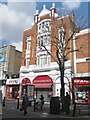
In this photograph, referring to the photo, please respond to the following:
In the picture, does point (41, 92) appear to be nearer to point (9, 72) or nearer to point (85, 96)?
point (85, 96)

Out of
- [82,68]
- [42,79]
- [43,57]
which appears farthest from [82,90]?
[43,57]

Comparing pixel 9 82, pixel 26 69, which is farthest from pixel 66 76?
pixel 9 82

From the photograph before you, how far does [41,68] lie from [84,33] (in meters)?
10.4

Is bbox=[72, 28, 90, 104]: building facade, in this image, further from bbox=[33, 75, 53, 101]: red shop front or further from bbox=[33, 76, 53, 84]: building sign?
bbox=[33, 76, 53, 84]: building sign

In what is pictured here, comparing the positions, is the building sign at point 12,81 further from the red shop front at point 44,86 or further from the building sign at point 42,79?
the red shop front at point 44,86

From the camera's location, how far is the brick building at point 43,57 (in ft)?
140

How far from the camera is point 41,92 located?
46000 mm

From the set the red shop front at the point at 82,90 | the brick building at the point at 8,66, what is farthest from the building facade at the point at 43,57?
the brick building at the point at 8,66

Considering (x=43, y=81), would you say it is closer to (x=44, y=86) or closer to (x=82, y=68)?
(x=44, y=86)

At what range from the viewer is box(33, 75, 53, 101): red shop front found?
4412 centimetres

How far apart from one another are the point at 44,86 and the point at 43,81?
1.26m

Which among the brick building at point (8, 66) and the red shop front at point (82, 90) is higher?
the brick building at point (8, 66)

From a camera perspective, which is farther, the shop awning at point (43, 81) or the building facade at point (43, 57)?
the shop awning at point (43, 81)

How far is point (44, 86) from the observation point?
4462 centimetres
